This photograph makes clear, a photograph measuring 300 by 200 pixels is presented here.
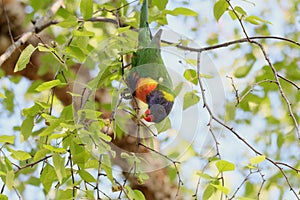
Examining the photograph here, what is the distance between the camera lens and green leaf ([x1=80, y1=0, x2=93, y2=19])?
0.90m

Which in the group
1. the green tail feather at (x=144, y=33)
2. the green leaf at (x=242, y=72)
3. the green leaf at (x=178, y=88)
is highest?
the green tail feather at (x=144, y=33)

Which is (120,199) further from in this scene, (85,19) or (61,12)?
(61,12)

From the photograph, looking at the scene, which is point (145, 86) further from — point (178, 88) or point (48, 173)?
point (48, 173)

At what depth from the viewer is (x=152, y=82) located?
771 millimetres

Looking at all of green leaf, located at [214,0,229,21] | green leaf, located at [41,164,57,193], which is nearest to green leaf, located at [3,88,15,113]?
green leaf, located at [41,164,57,193]

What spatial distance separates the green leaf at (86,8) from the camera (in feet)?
2.96

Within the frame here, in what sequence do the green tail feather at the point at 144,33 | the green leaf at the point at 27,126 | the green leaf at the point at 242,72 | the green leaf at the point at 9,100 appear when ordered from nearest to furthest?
the green tail feather at the point at 144,33
the green leaf at the point at 27,126
the green leaf at the point at 242,72
the green leaf at the point at 9,100

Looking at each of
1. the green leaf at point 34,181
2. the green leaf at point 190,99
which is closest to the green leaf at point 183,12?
the green leaf at point 190,99

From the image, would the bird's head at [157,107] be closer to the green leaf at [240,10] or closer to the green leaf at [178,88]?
the green leaf at [178,88]

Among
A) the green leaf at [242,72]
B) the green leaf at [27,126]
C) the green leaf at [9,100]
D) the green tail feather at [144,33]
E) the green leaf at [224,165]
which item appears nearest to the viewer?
the green leaf at [224,165]

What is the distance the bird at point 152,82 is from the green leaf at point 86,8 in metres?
0.15

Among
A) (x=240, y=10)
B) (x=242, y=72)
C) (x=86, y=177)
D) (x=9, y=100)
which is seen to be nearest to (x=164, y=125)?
(x=86, y=177)

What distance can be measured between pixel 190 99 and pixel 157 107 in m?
0.08

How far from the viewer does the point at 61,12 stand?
1.24 metres
